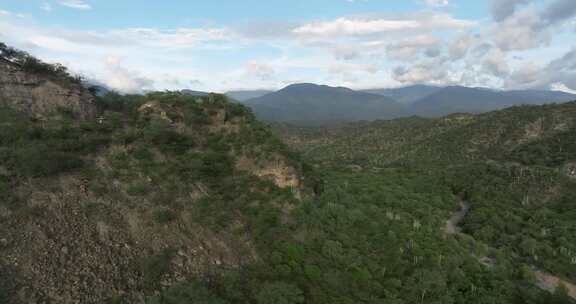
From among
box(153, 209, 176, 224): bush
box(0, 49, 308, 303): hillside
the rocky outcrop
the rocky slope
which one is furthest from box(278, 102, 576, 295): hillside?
box(153, 209, 176, 224): bush

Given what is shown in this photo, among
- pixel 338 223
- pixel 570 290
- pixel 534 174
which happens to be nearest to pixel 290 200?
pixel 338 223

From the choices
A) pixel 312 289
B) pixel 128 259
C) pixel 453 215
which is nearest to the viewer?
pixel 128 259

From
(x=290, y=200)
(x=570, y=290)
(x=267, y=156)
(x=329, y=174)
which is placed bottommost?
(x=570, y=290)

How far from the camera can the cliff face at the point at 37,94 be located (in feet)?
59.0

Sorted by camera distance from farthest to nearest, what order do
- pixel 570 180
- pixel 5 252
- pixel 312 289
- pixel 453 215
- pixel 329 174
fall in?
pixel 329 174, pixel 570 180, pixel 453 215, pixel 312 289, pixel 5 252

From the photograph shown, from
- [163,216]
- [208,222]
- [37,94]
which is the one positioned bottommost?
[208,222]

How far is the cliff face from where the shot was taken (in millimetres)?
17969

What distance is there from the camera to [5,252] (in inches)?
410

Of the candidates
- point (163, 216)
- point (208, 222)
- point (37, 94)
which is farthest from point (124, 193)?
point (37, 94)

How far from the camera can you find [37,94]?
1867 cm

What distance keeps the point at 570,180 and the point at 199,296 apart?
42857 mm

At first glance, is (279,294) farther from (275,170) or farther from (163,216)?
(275,170)

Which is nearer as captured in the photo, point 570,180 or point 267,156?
point 267,156

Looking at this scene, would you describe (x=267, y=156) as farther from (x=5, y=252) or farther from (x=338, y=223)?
(x=5, y=252)
